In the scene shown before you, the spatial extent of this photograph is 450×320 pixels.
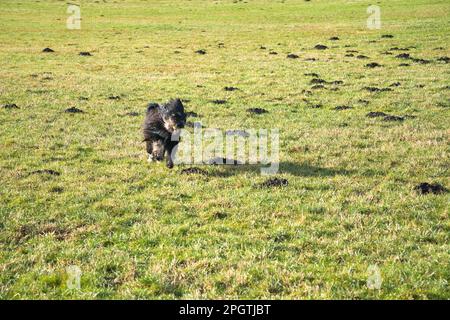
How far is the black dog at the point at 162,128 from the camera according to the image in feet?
46.1

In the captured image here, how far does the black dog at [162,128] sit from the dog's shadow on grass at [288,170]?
1.59m

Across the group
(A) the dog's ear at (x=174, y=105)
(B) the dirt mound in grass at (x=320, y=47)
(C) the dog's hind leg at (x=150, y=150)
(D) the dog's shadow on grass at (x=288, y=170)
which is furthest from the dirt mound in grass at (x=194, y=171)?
(B) the dirt mound in grass at (x=320, y=47)

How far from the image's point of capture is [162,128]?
14.5 m

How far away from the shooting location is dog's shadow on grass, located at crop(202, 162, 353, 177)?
13914mm

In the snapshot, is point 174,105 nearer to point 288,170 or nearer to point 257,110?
point 288,170

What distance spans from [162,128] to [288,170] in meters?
3.97

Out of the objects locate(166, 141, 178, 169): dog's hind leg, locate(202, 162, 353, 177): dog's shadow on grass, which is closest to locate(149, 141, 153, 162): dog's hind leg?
locate(166, 141, 178, 169): dog's hind leg

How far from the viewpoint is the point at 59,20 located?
71.4 m

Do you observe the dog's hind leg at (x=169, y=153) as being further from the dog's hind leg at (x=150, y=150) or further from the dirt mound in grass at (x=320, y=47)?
the dirt mound in grass at (x=320, y=47)

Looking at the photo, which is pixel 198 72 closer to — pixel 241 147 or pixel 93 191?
pixel 241 147

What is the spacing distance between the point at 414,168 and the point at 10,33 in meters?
55.4

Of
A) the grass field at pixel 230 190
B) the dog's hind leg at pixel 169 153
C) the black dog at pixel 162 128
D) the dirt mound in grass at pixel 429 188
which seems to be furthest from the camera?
the dog's hind leg at pixel 169 153

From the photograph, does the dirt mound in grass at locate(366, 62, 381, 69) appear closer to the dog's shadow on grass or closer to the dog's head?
the dog's shadow on grass
